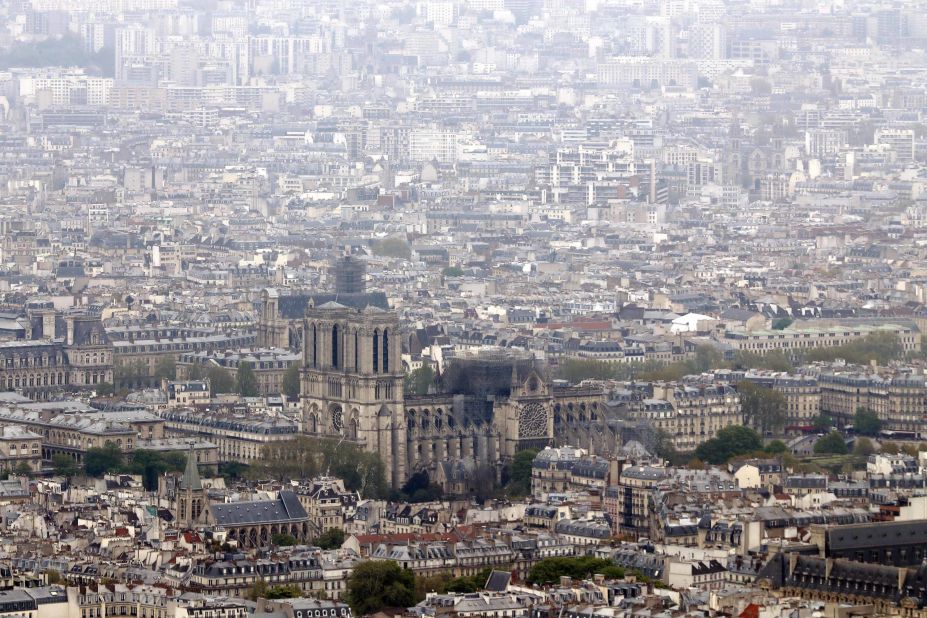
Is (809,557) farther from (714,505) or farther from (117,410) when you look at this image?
(117,410)

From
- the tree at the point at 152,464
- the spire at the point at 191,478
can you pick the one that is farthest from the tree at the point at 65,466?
the spire at the point at 191,478

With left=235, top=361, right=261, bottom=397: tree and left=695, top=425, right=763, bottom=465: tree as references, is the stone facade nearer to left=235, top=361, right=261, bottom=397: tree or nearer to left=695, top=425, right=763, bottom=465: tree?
left=695, top=425, right=763, bottom=465: tree

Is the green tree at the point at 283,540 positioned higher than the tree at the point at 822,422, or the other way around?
the green tree at the point at 283,540

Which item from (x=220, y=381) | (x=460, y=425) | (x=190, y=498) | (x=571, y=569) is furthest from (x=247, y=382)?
(x=571, y=569)

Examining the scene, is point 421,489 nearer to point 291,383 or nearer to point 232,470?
point 232,470

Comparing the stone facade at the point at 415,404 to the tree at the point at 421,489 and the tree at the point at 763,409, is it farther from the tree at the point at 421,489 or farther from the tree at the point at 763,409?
the tree at the point at 763,409

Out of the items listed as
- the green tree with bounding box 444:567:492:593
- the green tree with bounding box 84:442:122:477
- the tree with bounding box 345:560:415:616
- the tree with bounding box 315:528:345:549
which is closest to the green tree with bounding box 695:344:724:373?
the green tree with bounding box 84:442:122:477
